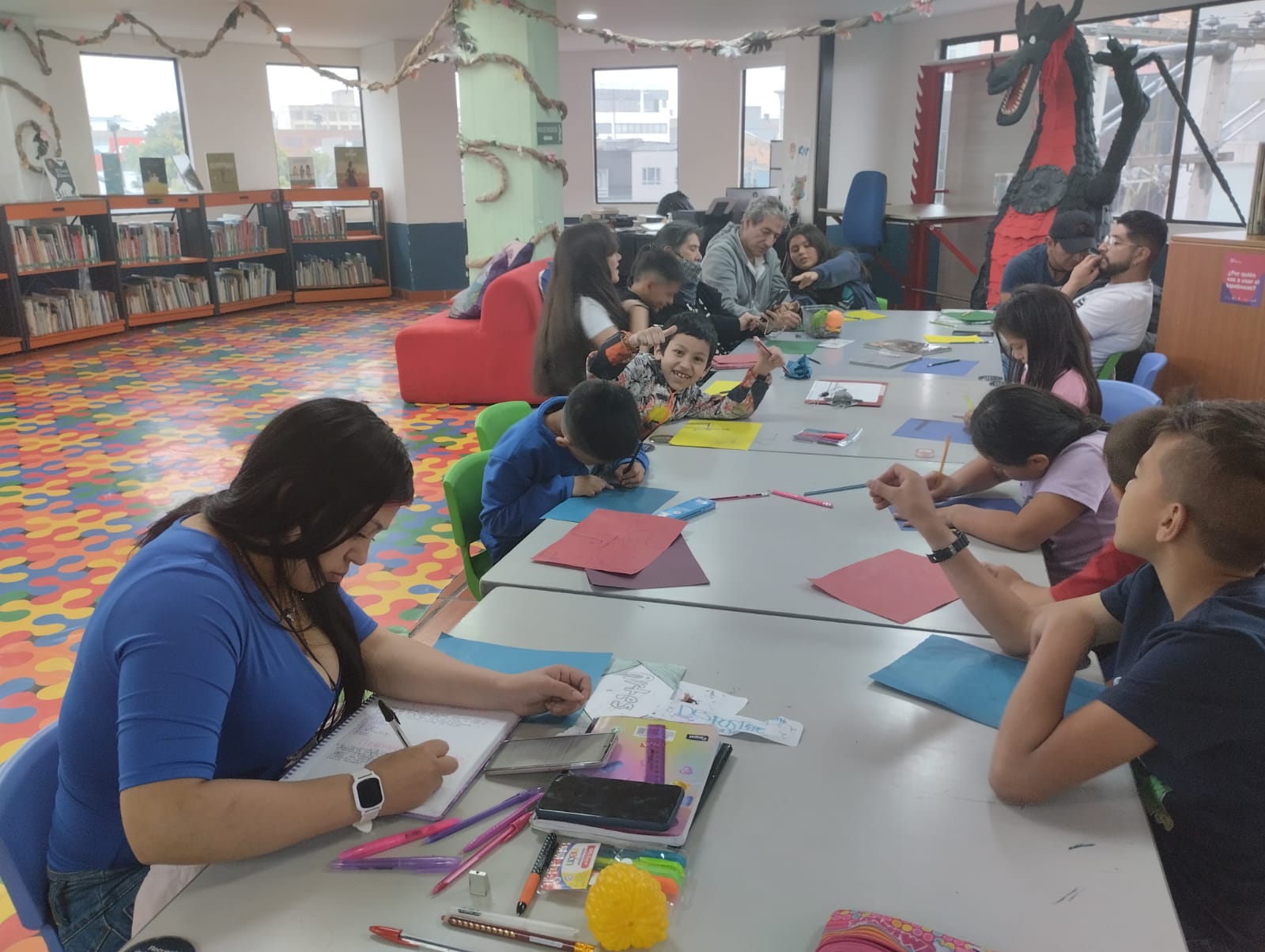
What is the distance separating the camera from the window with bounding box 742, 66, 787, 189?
1067 cm

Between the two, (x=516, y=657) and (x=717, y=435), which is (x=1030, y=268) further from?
(x=516, y=657)

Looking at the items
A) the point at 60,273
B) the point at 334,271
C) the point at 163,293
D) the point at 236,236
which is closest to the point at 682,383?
the point at 60,273

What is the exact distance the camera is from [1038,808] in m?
1.11

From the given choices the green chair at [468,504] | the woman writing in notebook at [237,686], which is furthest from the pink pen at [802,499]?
the woman writing in notebook at [237,686]

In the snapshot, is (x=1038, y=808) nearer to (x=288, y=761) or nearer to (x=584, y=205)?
(x=288, y=761)

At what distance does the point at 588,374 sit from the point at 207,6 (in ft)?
21.0

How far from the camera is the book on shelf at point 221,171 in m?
9.49

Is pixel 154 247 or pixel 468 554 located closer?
pixel 468 554

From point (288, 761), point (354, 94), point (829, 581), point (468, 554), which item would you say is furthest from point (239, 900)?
point (354, 94)

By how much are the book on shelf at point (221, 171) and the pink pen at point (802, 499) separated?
9176 mm

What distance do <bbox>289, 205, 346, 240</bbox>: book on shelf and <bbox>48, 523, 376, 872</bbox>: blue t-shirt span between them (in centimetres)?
984

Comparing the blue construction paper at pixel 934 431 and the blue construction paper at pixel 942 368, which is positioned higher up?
the blue construction paper at pixel 942 368

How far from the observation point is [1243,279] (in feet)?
11.2

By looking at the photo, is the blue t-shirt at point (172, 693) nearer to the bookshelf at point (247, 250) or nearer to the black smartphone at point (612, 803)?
the black smartphone at point (612, 803)
